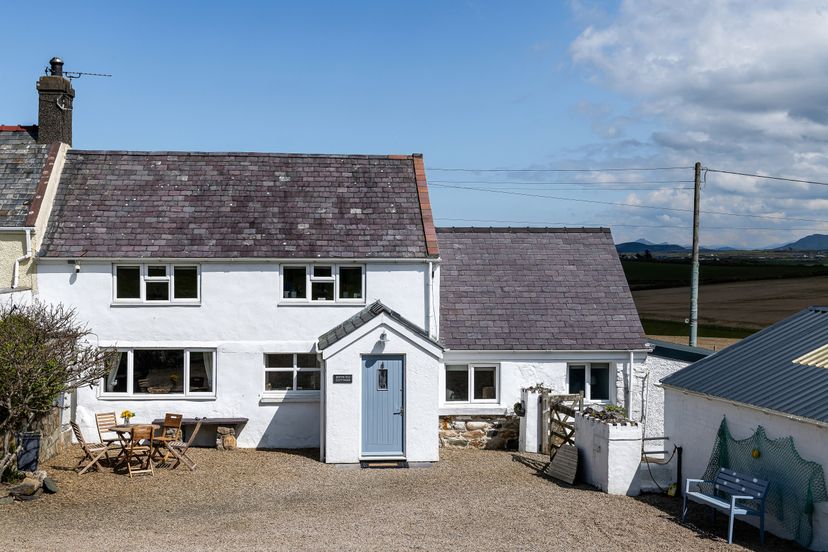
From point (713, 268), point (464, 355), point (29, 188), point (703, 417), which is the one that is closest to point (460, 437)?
point (464, 355)

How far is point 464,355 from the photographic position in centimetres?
2272

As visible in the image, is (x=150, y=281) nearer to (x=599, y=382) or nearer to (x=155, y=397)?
(x=155, y=397)

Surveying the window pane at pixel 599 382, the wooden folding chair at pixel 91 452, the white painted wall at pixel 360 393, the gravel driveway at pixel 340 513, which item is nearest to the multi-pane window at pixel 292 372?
the white painted wall at pixel 360 393

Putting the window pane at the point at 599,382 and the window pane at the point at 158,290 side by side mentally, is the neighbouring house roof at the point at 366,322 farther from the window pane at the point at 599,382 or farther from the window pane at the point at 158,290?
the window pane at the point at 599,382

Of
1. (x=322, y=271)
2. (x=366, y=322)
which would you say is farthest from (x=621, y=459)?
(x=322, y=271)

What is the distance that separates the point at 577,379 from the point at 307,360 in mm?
7225

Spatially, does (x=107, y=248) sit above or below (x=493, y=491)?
above

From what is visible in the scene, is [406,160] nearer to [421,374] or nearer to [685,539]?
[421,374]

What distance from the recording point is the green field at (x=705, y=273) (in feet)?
269

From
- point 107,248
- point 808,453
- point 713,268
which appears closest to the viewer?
point 808,453

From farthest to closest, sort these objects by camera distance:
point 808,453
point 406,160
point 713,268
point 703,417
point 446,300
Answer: point 713,268 → point 406,160 → point 446,300 → point 703,417 → point 808,453

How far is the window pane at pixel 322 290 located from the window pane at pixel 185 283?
3.00m

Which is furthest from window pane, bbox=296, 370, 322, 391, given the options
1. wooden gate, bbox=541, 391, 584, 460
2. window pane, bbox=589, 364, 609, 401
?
window pane, bbox=589, 364, 609, 401

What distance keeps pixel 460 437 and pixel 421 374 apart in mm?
2950
